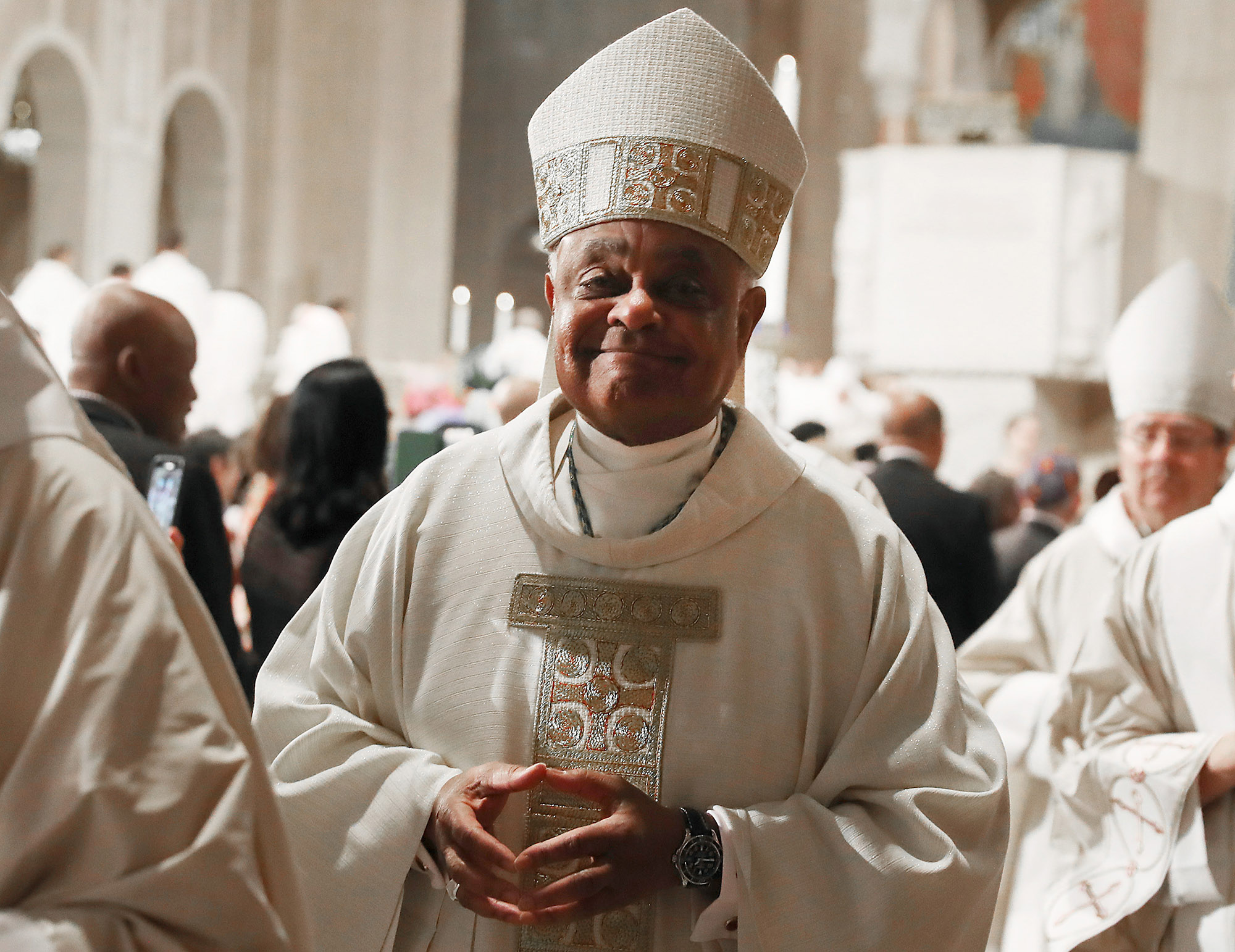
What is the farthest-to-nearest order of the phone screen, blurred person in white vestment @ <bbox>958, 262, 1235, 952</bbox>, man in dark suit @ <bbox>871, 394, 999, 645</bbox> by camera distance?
1. man in dark suit @ <bbox>871, 394, 999, 645</bbox>
2. blurred person in white vestment @ <bbox>958, 262, 1235, 952</bbox>
3. the phone screen

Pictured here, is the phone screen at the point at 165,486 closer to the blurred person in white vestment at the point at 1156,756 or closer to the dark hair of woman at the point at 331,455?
the dark hair of woman at the point at 331,455

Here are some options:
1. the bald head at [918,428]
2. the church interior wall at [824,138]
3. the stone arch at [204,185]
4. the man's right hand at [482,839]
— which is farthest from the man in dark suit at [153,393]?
the church interior wall at [824,138]

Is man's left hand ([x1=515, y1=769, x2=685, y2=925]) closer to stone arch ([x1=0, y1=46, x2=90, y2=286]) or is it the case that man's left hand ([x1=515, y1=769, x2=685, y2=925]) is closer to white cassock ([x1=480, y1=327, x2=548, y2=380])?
white cassock ([x1=480, y1=327, x2=548, y2=380])

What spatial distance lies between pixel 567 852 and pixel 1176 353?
2.43 metres

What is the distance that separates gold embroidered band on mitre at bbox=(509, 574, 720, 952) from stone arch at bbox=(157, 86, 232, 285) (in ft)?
56.2

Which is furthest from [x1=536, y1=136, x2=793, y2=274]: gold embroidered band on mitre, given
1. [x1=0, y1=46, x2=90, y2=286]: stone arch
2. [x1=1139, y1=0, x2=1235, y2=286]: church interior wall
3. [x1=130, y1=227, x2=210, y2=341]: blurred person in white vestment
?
[x1=0, y1=46, x2=90, y2=286]: stone arch

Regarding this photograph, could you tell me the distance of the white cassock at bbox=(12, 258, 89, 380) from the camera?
11.6 meters

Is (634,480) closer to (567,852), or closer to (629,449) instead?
(629,449)

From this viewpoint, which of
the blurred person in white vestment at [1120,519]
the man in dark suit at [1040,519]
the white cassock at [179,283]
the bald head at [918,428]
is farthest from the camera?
the white cassock at [179,283]

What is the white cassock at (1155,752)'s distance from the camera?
2744mm

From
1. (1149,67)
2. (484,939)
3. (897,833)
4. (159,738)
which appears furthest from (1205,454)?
(1149,67)

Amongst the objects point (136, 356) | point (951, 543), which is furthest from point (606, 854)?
point (951, 543)

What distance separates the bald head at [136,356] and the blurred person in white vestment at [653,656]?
134cm

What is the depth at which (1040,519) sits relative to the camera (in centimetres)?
634
